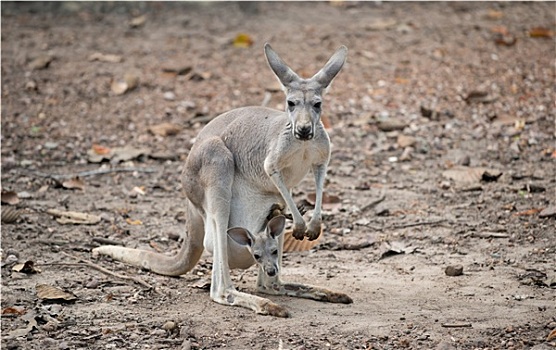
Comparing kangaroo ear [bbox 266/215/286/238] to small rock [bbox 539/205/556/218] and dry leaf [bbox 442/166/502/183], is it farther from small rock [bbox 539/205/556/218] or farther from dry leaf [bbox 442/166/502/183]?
dry leaf [bbox 442/166/502/183]

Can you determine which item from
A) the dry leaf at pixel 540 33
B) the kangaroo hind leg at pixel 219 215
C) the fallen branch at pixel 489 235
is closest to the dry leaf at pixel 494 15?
the dry leaf at pixel 540 33

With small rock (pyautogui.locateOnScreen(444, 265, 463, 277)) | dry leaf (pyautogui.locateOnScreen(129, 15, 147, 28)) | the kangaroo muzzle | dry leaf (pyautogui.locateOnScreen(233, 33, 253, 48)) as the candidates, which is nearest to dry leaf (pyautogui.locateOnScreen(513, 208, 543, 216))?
small rock (pyautogui.locateOnScreen(444, 265, 463, 277))

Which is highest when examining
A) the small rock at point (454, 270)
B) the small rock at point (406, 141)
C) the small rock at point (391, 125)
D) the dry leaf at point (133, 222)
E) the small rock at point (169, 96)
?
the small rock at point (169, 96)

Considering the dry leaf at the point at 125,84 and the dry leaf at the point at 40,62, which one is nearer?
the dry leaf at the point at 125,84

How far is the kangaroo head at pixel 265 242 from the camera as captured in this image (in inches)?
208

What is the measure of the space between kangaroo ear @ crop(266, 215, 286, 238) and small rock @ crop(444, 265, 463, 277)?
103 cm

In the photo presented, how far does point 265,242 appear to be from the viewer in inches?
209

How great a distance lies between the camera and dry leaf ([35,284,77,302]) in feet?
17.1

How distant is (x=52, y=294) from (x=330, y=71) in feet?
6.45

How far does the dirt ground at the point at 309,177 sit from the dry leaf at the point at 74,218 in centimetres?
4

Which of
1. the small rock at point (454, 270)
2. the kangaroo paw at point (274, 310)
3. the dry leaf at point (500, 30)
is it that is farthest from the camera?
the dry leaf at point (500, 30)

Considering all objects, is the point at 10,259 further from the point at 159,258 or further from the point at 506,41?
the point at 506,41

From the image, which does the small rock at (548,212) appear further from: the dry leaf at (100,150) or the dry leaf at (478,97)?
the dry leaf at (100,150)

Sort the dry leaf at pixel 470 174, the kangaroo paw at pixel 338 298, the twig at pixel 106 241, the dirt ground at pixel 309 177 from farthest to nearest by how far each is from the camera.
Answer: the dry leaf at pixel 470 174 < the twig at pixel 106 241 < the kangaroo paw at pixel 338 298 < the dirt ground at pixel 309 177
